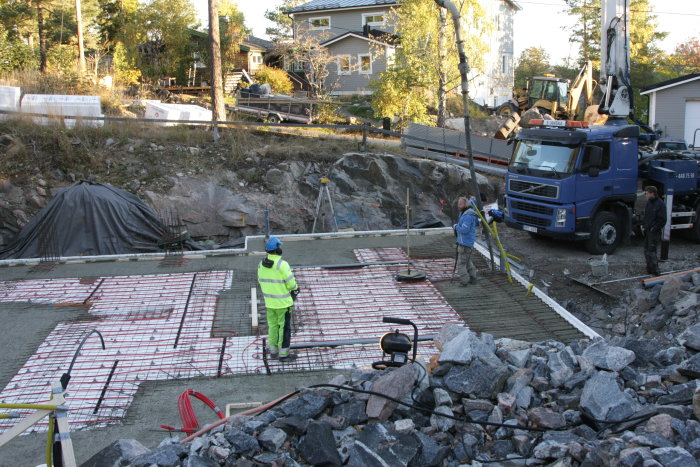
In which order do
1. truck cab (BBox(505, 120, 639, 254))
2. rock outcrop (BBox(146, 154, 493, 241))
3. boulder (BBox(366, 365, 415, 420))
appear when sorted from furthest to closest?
rock outcrop (BBox(146, 154, 493, 241))
truck cab (BBox(505, 120, 639, 254))
boulder (BBox(366, 365, 415, 420))

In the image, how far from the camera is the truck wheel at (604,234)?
513 inches

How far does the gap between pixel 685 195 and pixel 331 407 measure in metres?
11.3

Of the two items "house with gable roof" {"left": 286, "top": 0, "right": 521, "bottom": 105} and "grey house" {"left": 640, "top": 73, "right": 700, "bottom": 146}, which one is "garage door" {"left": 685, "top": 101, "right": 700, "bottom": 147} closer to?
"grey house" {"left": 640, "top": 73, "right": 700, "bottom": 146}

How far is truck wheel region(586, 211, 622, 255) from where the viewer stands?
42.8 ft

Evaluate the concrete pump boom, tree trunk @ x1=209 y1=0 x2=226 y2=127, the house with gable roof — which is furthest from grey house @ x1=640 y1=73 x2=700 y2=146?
tree trunk @ x1=209 y1=0 x2=226 y2=127

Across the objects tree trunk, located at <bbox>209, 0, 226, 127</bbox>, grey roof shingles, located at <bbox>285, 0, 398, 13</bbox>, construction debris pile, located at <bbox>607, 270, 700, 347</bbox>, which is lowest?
construction debris pile, located at <bbox>607, 270, 700, 347</bbox>

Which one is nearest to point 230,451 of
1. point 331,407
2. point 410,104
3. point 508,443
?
point 331,407

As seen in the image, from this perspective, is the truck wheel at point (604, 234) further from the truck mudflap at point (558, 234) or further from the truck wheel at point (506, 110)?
the truck wheel at point (506, 110)

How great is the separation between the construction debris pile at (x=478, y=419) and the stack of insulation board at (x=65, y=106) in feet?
48.7

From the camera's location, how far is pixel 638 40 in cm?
3691

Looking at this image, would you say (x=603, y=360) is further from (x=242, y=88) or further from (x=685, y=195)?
(x=242, y=88)

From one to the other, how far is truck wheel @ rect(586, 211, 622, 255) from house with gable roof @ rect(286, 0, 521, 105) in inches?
747

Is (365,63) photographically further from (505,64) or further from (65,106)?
(65,106)

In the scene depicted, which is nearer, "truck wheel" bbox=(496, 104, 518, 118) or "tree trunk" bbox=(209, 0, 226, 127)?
"tree trunk" bbox=(209, 0, 226, 127)
